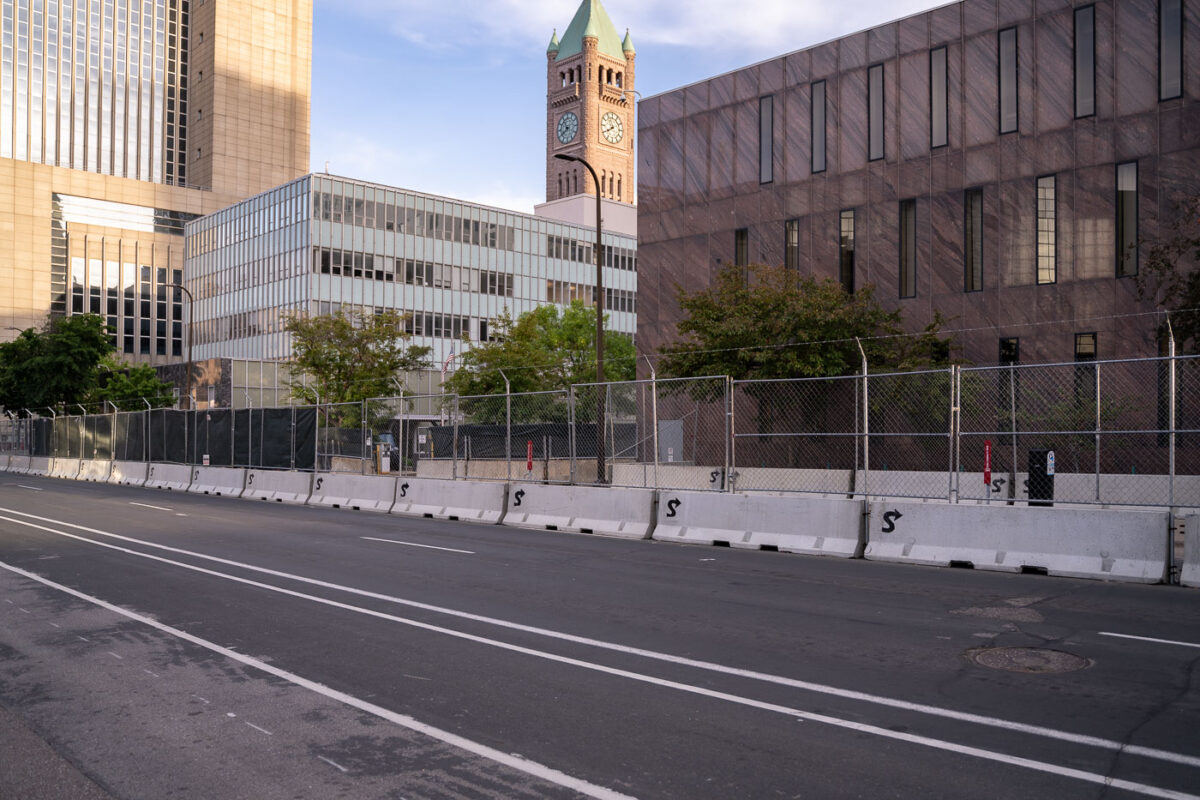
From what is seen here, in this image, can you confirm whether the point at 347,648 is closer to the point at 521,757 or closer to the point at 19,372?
the point at 521,757

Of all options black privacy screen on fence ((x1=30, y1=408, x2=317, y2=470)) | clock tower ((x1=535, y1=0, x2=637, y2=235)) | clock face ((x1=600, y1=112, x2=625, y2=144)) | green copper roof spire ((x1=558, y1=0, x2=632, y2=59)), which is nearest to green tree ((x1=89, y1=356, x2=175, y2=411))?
black privacy screen on fence ((x1=30, y1=408, x2=317, y2=470))

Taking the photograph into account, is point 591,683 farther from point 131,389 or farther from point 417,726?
point 131,389

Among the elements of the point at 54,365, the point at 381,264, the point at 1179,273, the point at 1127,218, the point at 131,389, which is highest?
the point at 381,264

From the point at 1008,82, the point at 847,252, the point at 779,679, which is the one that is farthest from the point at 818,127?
the point at 779,679

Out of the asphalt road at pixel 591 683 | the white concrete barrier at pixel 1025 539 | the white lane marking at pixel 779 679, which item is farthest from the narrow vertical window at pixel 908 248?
the white lane marking at pixel 779 679

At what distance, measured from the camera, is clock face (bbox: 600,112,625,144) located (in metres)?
145

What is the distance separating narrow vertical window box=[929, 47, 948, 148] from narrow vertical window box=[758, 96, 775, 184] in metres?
6.45

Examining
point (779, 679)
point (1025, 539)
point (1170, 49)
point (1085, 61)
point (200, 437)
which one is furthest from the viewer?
point (200, 437)

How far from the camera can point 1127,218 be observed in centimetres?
3003

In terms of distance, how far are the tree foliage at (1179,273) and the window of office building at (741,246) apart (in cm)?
1450

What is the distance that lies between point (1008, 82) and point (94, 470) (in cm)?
3821

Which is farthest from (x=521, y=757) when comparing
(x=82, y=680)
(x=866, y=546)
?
(x=866, y=546)

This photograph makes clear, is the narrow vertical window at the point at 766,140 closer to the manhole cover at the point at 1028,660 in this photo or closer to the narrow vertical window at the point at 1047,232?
the narrow vertical window at the point at 1047,232

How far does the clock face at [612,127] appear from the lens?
477 ft
